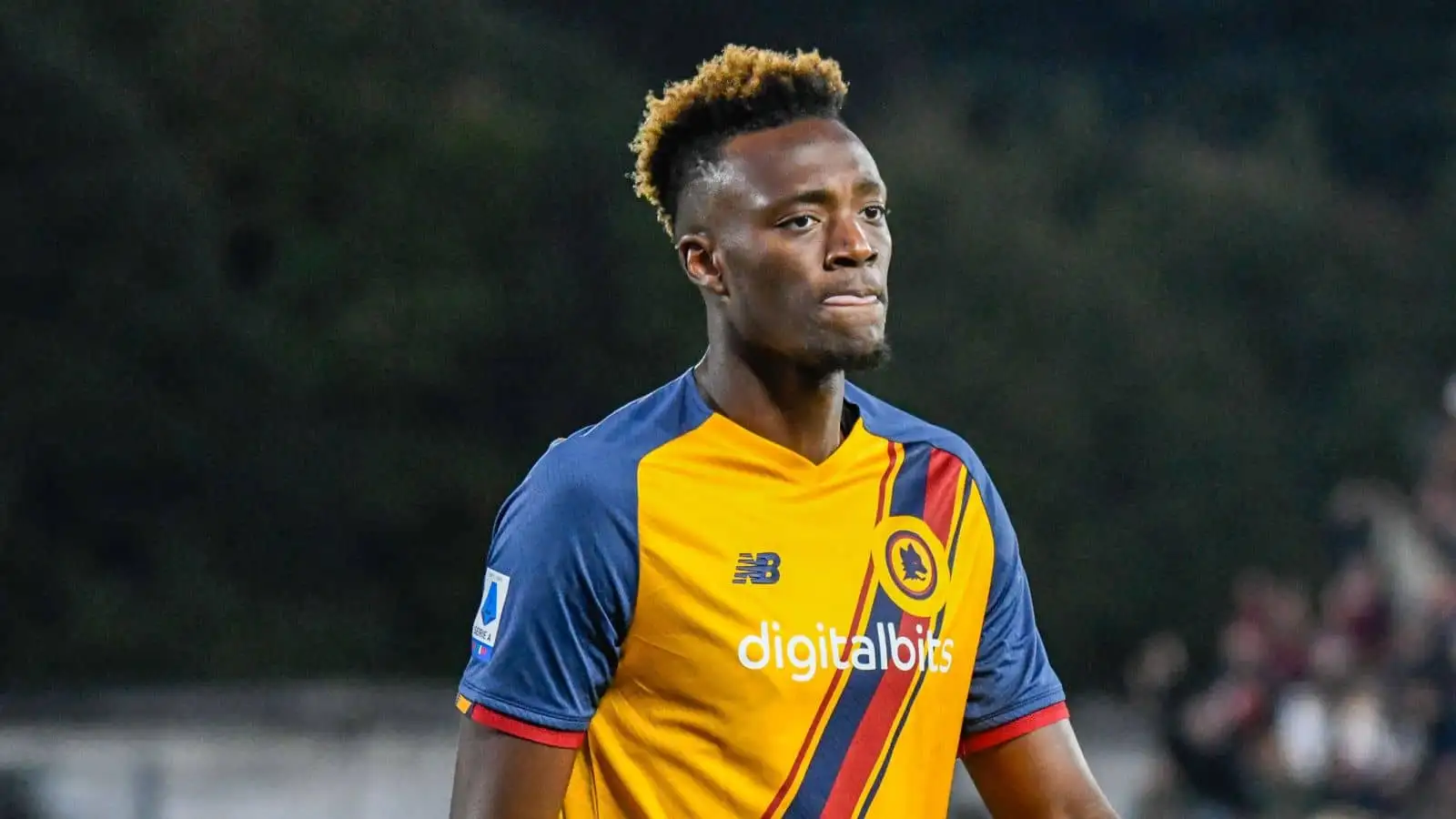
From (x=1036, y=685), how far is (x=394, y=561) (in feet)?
9.96

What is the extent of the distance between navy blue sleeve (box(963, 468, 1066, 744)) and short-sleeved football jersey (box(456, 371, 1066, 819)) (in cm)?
4

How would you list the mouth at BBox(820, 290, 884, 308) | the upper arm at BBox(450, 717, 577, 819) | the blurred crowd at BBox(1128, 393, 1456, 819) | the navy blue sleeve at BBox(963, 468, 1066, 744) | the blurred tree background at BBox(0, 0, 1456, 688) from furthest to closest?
1. the blurred crowd at BBox(1128, 393, 1456, 819)
2. the blurred tree background at BBox(0, 0, 1456, 688)
3. the navy blue sleeve at BBox(963, 468, 1066, 744)
4. the mouth at BBox(820, 290, 884, 308)
5. the upper arm at BBox(450, 717, 577, 819)

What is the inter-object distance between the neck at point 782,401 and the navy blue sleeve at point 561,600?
192mm

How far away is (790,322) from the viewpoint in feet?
6.92

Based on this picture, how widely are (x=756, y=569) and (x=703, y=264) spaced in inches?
14.1

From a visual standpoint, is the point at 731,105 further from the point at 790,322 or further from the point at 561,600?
the point at 561,600

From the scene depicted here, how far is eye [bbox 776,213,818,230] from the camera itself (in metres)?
2.11

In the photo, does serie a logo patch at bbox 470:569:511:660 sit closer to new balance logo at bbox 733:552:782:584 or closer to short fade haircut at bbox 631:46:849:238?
new balance logo at bbox 733:552:782:584

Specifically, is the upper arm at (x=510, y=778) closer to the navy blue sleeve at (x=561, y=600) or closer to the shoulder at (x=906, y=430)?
the navy blue sleeve at (x=561, y=600)

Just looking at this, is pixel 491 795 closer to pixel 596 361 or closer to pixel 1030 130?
pixel 596 361

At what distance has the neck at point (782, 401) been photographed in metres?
2.17

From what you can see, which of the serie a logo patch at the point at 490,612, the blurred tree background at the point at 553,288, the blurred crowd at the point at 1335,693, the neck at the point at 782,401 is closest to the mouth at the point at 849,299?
the neck at the point at 782,401

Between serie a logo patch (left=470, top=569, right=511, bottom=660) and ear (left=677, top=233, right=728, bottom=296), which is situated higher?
ear (left=677, top=233, right=728, bottom=296)

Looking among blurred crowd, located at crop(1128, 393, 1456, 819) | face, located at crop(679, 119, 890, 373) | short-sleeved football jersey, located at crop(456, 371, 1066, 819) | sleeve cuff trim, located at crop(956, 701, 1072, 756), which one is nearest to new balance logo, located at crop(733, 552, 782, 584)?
short-sleeved football jersey, located at crop(456, 371, 1066, 819)
